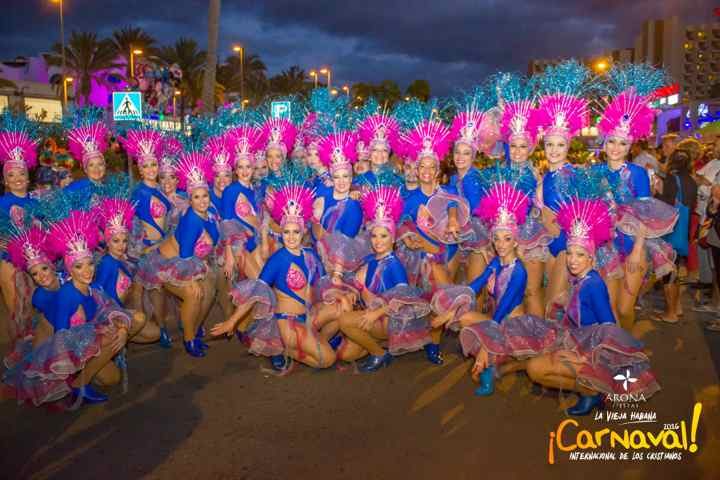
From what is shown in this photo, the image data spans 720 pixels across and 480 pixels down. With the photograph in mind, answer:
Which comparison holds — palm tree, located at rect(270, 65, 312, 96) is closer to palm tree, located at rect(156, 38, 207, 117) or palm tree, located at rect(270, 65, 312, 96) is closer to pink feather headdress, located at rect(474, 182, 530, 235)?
palm tree, located at rect(156, 38, 207, 117)

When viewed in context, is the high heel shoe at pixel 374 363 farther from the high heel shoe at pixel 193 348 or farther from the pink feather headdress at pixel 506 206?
the high heel shoe at pixel 193 348

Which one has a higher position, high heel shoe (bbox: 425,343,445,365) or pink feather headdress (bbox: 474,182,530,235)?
pink feather headdress (bbox: 474,182,530,235)

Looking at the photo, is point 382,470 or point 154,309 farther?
point 154,309

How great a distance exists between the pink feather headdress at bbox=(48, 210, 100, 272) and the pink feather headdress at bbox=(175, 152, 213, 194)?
135 cm

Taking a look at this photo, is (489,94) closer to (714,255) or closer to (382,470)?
(714,255)

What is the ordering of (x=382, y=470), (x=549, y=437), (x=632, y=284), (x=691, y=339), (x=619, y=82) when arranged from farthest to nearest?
1. (x=691, y=339)
2. (x=619, y=82)
3. (x=632, y=284)
4. (x=549, y=437)
5. (x=382, y=470)

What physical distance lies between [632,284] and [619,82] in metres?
1.90

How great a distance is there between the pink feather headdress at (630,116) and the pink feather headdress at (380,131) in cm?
217

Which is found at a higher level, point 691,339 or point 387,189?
point 387,189

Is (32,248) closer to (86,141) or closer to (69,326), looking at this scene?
(69,326)

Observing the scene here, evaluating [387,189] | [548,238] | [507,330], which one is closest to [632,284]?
[548,238]

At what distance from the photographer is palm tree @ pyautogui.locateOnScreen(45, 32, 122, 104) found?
36.1 metres

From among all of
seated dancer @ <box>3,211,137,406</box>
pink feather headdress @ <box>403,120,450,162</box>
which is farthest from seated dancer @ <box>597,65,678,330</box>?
seated dancer @ <box>3,211,137,406</box>

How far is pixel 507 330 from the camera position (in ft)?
14.9
